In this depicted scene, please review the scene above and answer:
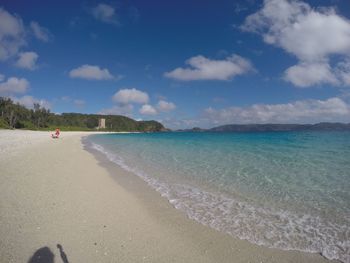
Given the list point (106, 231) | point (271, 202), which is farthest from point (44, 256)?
point (271, 202)

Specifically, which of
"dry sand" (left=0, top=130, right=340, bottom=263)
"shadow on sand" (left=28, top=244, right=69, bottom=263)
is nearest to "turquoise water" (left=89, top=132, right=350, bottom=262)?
"dry sand" (left=0, top=130, right=340, bottom=263)

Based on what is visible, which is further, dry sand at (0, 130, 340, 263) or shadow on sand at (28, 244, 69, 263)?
dry sand at (0, 130, 340, 263)

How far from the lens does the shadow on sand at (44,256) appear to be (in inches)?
185

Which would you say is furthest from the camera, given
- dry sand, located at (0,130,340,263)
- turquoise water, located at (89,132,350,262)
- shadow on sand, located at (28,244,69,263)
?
turquoise water, located at (89,132,350,262)

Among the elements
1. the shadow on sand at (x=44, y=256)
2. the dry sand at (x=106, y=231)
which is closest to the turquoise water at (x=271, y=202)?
the dry sand at (x=106, y=231)

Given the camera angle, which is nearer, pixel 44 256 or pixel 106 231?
pixel 44 256

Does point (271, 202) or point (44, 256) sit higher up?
point (44, 256)

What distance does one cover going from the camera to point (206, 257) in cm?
512

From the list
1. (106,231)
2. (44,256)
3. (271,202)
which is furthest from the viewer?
(271,202)

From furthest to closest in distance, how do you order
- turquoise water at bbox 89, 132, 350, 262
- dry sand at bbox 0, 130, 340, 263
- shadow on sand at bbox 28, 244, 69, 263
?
turquoise water at bbox 89, 132, 350, 262 → dry sand at bbox 0, 130, 340, 263 → shadow on sand at bbox 28, 244, 69, 263

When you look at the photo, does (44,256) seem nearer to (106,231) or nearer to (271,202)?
(106,231)

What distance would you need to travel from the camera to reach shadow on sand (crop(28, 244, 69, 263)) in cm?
471

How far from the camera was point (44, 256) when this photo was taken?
4.86 meters

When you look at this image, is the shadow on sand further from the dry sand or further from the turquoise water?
the turquoise water
